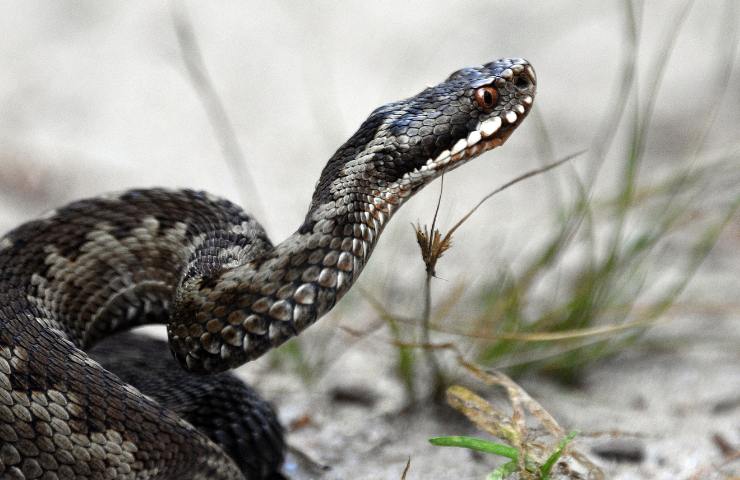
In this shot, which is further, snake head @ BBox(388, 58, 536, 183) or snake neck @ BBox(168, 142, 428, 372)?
snake head @ BBox(388, 58, 536, 183)

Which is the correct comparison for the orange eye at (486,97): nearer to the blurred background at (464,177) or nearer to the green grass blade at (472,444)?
the blurred background at (464,177)

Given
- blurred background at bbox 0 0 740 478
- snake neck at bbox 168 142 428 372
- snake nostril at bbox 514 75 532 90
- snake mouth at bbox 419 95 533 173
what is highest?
snake nostril at bbox 514 75 532 90

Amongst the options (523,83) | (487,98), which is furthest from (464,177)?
(487,98)

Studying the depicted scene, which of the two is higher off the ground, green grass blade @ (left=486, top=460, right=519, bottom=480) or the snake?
the snake

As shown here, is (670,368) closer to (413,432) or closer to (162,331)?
(413,432)

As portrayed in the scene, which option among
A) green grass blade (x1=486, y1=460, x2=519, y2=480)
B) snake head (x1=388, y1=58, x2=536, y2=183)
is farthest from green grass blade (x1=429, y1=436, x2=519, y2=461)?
snake head (x1=388, y1=58, x2=536, y2=183)

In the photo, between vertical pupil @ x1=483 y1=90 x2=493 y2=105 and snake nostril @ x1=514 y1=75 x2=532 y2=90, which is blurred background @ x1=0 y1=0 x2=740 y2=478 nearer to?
snake nostril @ x1=514 y1=75 x2=532 y2=90
